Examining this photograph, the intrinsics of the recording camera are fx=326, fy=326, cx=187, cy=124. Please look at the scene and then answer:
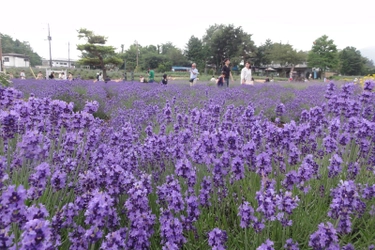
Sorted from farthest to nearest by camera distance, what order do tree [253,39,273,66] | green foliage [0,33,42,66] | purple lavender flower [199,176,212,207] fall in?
green foliage [0,33,42,66] < tree [253,39,273,66] < purple lavender flower [199,176,212,207]

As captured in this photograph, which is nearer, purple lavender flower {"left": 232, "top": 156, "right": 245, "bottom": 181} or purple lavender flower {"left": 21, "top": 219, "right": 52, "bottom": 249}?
purple lavender flower {"left": 21, "top": 219, "right": 52, "bottom": 249}

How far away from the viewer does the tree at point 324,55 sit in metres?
60.3

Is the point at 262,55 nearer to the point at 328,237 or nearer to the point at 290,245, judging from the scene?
the point at 290,245

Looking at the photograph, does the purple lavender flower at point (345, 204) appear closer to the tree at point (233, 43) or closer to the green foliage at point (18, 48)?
the tree at point (233, 43)

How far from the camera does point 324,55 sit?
6138 centimetres

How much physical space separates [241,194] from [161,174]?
69cm

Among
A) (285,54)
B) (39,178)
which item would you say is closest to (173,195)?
(39,178)

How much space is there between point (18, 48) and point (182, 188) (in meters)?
107

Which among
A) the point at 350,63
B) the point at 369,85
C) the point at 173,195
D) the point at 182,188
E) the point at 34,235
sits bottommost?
the point at 182,188

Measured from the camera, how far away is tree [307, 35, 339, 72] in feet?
198

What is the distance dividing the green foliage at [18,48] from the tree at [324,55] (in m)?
74.9

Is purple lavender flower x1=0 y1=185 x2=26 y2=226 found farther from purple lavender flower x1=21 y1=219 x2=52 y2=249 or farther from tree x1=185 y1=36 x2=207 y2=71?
tree x1=185 y1=36 x2=207 y2=71

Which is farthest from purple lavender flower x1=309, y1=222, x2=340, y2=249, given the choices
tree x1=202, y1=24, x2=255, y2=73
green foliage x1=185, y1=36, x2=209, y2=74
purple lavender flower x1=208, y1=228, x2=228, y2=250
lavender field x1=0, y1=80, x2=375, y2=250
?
green foliage x1=185, y1=36, x2=209, y2=74

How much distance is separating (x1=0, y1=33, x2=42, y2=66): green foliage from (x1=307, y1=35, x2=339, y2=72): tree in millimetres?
74938
